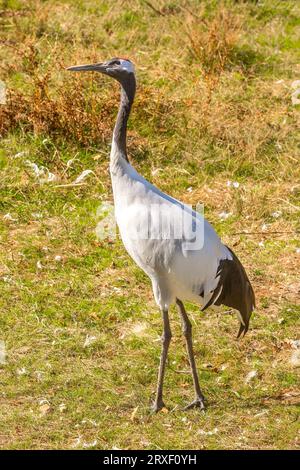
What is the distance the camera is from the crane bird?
18.2 feet

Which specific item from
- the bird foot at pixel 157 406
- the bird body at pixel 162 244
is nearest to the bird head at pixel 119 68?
the bird body at pixel 162 244

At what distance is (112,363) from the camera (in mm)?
6195

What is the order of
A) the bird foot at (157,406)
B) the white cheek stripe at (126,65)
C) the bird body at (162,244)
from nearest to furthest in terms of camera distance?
1. the bird body at (162,244)
2. the bird foot at (157,406)
3. the white cheek stripe at (126,65)

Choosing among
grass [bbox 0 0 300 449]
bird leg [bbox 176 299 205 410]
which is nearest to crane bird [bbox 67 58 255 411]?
bird leg [bbox 176 299 205 410]

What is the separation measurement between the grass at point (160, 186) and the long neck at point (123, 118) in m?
1.34

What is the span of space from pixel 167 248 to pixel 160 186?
267 centimetres

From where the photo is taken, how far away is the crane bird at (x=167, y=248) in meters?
5.56

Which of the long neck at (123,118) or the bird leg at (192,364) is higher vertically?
the long neck at (123,118)

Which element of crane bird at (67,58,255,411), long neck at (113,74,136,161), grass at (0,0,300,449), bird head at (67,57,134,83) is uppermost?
bird head at (67,57,134,83)

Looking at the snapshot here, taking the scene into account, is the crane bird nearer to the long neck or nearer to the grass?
the long neck

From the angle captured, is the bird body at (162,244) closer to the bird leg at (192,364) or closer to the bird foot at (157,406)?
the bird leg at (192,364)

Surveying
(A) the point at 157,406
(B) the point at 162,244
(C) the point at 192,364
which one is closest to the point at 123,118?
(B) the point at 162,244

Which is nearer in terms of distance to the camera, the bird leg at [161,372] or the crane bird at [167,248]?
the crane bird at [167,248]
